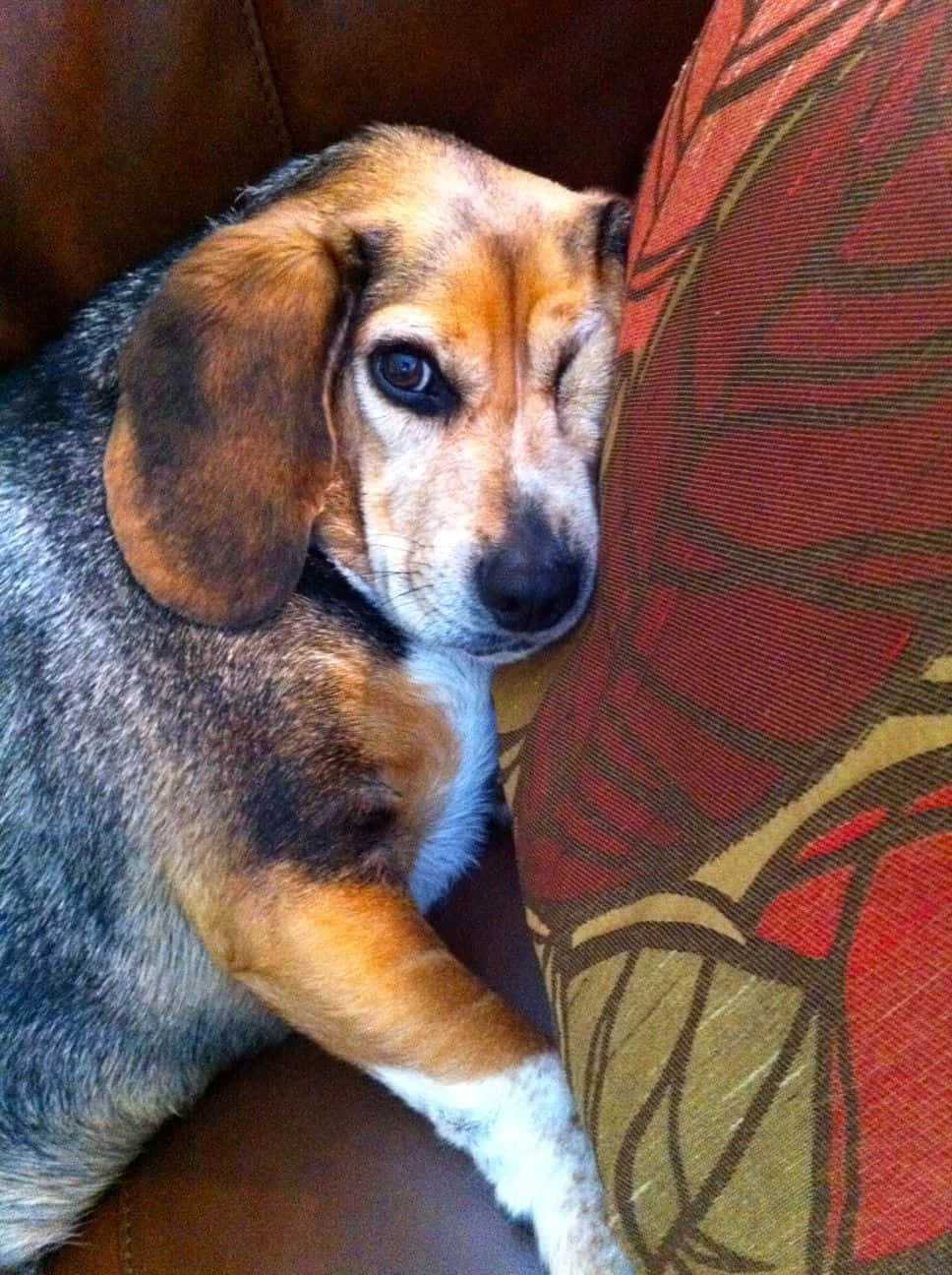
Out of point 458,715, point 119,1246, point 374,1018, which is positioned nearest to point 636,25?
point 458,715

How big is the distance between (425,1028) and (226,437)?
70 cm

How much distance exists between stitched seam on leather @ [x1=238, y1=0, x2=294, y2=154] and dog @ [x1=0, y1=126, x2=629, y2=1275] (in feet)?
0.24

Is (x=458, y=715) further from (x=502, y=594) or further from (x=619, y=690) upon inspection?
(x=619, y=690)

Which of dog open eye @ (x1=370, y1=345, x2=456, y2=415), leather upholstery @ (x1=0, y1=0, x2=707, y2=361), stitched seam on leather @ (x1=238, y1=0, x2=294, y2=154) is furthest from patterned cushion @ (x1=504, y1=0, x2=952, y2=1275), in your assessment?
stitched seam on leather @ (x1=238, y1=0, x2=294, y2=154)

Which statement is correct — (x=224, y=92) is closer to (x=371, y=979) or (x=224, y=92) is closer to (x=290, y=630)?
(x=290, y=630)

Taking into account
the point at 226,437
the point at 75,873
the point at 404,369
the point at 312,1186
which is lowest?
the point at 312,1186

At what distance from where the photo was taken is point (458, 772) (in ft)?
5.05

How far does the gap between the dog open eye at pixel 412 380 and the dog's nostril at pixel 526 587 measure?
216 millimetres

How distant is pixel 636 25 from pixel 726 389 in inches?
35.4

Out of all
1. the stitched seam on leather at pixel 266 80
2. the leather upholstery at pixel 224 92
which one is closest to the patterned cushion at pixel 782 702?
the leather upholstery at pixel 224 92

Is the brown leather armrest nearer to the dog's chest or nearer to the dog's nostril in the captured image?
the dog's chest

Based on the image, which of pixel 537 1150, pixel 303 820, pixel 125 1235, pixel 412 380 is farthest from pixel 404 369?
pixel 125 1235

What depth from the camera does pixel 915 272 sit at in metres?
0.78

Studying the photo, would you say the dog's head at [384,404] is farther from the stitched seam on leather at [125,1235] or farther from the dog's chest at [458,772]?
the stitched seam on leather at [125,1235]
